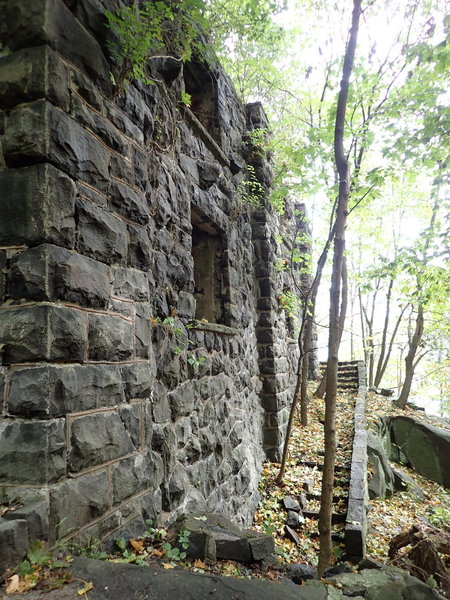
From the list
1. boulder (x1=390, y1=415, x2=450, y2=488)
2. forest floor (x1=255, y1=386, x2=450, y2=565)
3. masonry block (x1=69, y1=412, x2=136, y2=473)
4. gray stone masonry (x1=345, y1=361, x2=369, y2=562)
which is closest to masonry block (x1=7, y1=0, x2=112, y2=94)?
masonry block (x1=69, y1=412, x2=136, y2=473)

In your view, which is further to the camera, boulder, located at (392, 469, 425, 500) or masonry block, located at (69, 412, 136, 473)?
boulder, located at (392, 469, 425, 500)

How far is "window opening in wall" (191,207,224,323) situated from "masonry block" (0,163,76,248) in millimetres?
3136

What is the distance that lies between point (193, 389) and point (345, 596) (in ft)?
6.83

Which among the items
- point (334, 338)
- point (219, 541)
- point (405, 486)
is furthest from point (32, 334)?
point (405, 486)

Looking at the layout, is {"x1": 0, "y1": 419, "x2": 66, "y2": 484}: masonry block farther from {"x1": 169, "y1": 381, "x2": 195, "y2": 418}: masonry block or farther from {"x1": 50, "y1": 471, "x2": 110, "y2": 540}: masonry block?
{"x1": 169, "y1": 381, "x2": 195, "y2": 418}: masonry block

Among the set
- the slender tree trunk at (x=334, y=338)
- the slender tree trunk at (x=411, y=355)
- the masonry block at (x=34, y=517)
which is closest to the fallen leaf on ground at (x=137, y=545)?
the masonry block at (x=34, y=517)

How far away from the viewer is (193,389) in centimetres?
347

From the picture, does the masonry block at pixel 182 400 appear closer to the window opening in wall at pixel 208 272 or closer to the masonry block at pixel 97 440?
the masonry block at pixel 97 440

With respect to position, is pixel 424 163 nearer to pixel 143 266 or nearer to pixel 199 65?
pixel 199 65

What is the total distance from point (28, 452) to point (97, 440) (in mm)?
346

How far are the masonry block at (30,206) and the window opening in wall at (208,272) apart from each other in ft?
10.3

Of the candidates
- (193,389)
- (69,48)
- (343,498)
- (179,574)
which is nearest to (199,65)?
(69,48)

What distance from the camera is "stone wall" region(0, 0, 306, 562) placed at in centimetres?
154

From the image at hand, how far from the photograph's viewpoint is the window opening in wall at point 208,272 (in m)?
4.82
